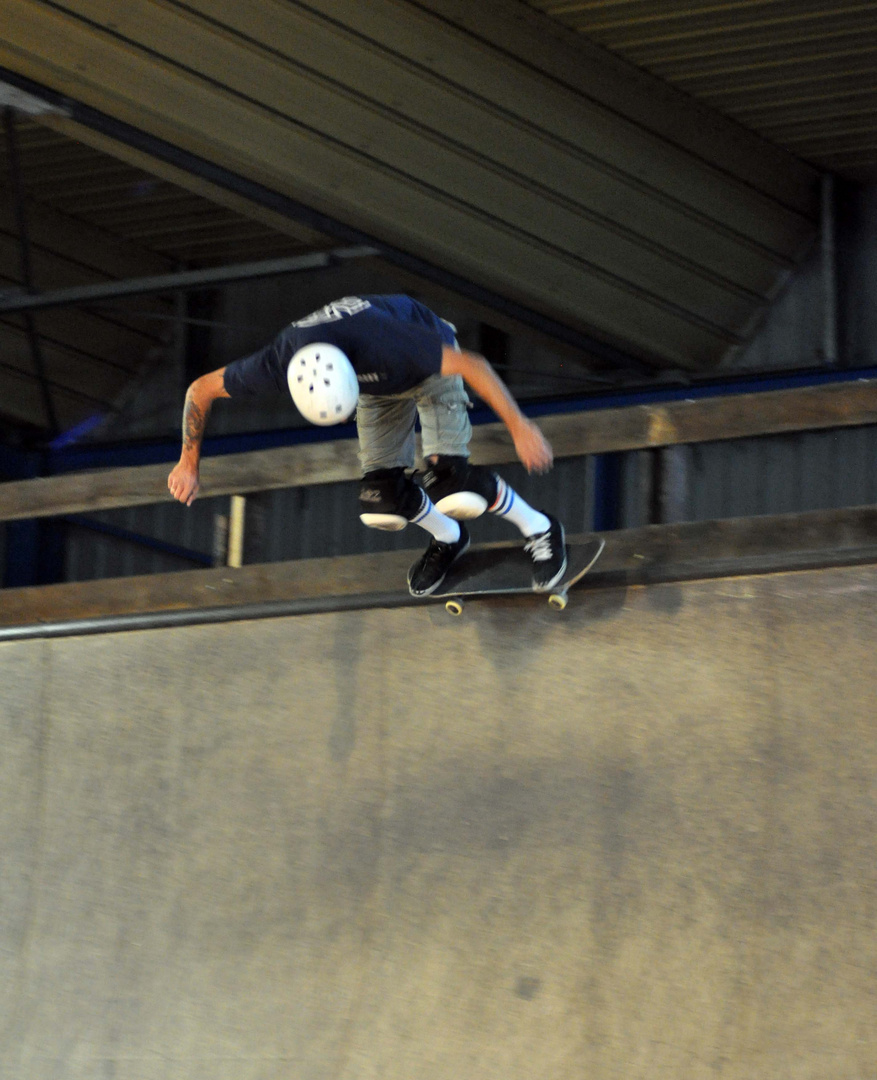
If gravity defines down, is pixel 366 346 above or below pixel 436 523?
above

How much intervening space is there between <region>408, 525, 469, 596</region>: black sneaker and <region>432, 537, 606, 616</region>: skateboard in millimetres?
24

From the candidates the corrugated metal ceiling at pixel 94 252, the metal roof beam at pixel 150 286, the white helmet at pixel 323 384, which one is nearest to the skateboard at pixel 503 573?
the white helmet at pixel 323 384

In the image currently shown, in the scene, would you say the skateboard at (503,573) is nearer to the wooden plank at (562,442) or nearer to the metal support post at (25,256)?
the wooden plank at (562,442)

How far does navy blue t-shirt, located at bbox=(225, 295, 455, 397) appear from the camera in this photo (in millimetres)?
4105

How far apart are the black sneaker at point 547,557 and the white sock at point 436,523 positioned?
0.31 m

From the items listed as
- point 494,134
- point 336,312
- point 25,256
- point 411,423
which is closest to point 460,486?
point 411,423

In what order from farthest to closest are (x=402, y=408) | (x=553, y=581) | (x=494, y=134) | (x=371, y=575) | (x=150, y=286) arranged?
1. (x=150, y=286)
2. (x=494, y=134)
3. (x=371, y=575)
4. (x=402, y=408)
5. (x=553, y=581)

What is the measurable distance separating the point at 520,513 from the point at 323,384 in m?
0.95

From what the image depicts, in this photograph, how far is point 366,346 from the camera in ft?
13.6

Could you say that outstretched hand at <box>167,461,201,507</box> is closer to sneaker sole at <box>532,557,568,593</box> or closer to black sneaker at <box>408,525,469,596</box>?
black sneaker at <box>408,525,469,596</box>

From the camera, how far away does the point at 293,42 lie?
8141mm

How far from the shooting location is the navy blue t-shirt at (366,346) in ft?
13.5

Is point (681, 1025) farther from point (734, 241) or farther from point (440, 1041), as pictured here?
point (734, 241)

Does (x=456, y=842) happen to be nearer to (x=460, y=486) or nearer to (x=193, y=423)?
(x=460, y=486)
